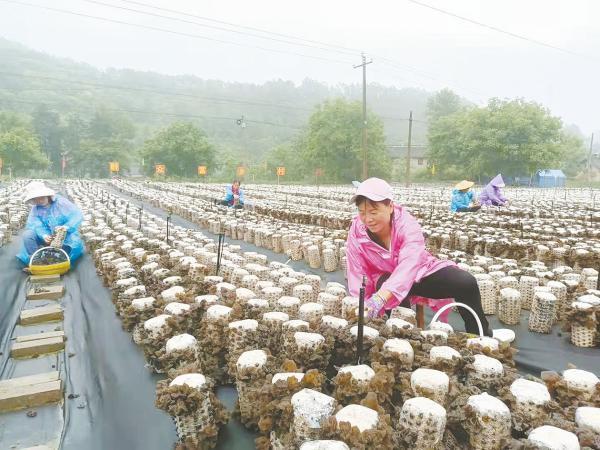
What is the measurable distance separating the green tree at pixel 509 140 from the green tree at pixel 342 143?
8.23 metres

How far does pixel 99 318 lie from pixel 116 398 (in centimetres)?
160

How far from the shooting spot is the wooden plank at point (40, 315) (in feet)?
14.2

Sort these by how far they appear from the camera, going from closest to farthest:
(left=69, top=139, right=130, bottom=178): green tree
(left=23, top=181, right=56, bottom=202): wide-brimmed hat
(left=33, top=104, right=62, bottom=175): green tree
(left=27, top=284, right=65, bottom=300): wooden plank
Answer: (left=27, top=284, right=65, bottom=300): wooden plank, (left=23, top=181, right=56, bottom=202): wide-brimmed hat, (left=69, top=139, right=130, bottom=178): green tree, (left=33, top=104, right=62, bottom=175): green tree

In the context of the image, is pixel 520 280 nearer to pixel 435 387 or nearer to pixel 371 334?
pixel 371 334

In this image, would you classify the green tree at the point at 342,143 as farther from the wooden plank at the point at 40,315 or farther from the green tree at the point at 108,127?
the wooden plank at the point at 40,315

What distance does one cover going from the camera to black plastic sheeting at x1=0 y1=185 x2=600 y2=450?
256 centimetres

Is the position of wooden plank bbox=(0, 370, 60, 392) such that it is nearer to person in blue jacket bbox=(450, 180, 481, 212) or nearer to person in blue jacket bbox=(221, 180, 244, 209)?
person in blue jacket bbox=(221, 180, 244, 209)

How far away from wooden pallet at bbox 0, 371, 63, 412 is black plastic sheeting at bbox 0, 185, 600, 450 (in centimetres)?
6

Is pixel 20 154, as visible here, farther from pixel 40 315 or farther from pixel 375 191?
pixel 375 191

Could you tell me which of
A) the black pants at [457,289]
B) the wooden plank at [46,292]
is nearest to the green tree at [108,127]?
the wooden plank at [46,292]

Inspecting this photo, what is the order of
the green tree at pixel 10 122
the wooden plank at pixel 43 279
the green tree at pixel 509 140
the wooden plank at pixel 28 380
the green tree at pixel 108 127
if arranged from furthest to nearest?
1. the green tree at pixel 108 127
2. the green tree at pixel 10 122
3. the green tree at pixel 509 140
4. the wooden plank at pixel 43 279
5. the wooden plank at pixel 28 380

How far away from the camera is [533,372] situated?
3551 mm

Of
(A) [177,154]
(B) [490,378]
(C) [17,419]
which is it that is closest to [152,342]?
(C) [17,419]

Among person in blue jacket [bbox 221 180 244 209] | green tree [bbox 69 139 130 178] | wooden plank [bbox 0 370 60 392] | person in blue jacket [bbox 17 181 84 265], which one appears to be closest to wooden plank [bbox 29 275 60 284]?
person in blue jacket [bbox 17 181 84 265]
